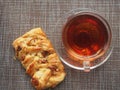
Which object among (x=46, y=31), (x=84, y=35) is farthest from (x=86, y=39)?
(x=46, y=31)

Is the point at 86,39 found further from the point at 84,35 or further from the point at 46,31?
the point at 46,31

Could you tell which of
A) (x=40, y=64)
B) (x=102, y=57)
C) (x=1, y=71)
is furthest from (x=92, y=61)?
(x=1, y=71)

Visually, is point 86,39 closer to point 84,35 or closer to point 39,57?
point 84,35

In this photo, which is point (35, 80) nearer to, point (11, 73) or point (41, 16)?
point (11, 73)
